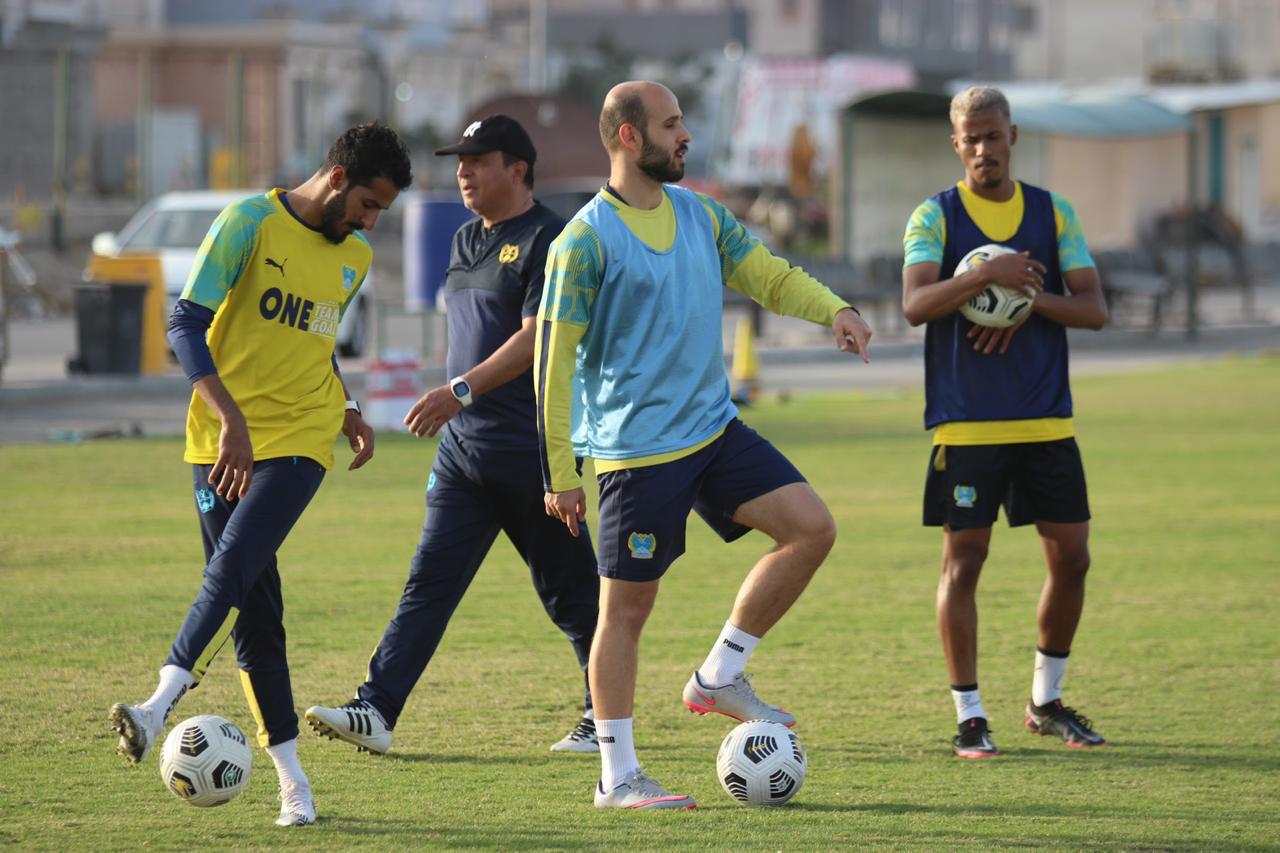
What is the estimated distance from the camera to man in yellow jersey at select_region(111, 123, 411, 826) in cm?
558

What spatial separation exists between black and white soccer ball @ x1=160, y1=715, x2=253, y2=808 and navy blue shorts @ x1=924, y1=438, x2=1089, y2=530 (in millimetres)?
2592

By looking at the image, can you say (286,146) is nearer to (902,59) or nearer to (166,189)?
(166,189)

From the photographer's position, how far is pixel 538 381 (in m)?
5.77

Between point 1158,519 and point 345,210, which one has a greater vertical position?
point 345,210

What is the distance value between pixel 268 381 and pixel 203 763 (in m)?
1.09

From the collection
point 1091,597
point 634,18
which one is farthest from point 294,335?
point 634,18

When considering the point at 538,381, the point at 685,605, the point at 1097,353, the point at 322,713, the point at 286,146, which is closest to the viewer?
the point at 538,381

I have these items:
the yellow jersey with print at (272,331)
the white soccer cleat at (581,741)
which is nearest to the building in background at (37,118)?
the white soccer cleat at (581,741)

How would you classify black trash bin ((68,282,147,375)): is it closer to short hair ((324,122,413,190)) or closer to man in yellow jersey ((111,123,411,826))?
man in yellow jersey ((111,123,411,826))

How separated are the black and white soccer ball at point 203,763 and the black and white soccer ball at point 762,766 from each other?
4.62 ft

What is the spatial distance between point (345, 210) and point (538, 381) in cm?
74

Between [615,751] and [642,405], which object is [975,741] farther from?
[642,405]

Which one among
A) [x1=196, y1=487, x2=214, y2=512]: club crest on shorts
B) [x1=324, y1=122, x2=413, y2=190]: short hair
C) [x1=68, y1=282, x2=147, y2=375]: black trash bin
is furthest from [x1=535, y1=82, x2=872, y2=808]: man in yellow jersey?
[x1=68, y1=282, x2=147, y2=375]: black trash bin

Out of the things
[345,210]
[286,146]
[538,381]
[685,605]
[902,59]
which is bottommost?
[685,605]
